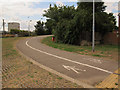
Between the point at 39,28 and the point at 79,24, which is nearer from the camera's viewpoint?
the point at 79,24

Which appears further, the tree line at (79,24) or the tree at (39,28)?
the tree at (39,28)

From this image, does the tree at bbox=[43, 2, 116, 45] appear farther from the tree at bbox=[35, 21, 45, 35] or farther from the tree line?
the tree at bbox=[35, 21, 45, 35]

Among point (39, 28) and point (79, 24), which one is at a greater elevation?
point (39, 28)

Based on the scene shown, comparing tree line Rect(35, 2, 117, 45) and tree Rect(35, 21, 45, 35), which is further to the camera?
tree Rect(35, 21, 45, 35)

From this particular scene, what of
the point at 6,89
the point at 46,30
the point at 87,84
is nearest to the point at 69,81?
the point at 87,84

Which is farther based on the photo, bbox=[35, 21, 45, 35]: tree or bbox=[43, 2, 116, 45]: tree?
bbox=[35, 21, 45, 35]: tree

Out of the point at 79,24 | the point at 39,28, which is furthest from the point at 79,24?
the point at 39,28

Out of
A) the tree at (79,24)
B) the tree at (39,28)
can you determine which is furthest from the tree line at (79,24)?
the tree at (39,28)

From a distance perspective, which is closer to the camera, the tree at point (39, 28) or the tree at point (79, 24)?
the tree at point (79, 24)

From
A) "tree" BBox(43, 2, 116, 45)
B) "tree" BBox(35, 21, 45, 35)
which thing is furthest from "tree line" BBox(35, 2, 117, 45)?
"tree" BBox(35, 21, 45, 35)

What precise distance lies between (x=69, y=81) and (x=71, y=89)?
26.7 inches

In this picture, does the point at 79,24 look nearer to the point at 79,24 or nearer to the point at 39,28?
the point at 79,24

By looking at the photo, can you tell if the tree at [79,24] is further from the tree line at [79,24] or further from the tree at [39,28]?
the tree at [39,28]

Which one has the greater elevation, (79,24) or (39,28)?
(39,28)
